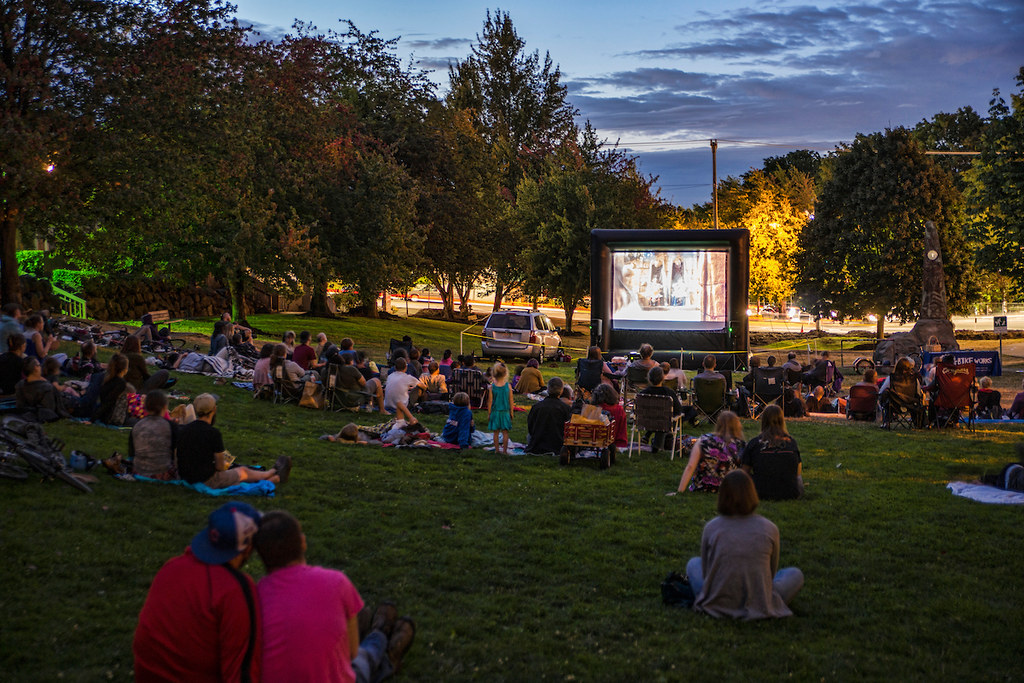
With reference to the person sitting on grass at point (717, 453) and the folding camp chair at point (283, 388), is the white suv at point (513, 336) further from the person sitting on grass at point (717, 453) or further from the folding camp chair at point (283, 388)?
the person sitting on grass at point (717, 453)

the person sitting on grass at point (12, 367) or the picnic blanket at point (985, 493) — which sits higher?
the person sitting on grass at point (12, 367)

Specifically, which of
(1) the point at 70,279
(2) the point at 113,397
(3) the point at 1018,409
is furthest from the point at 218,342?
(3) the point at 1018,409

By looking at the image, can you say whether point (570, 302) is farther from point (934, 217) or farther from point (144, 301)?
point (144, 301)

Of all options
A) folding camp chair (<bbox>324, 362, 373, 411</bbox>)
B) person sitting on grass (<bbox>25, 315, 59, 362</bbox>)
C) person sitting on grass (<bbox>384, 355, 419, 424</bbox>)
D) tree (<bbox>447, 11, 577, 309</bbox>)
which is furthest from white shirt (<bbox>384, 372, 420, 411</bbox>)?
tree (<bbox>447, 11, 577, 309</bbox>)

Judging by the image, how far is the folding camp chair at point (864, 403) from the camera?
16578mm

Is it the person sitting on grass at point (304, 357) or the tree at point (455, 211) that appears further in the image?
the tree at point (455, 211)

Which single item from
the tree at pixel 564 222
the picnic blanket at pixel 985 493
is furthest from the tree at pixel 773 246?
the picnic blanket at pixel 985 493

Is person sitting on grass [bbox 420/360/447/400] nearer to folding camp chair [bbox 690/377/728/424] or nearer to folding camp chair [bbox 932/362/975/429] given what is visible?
folding camp chair [bbox 690/377/728/424]

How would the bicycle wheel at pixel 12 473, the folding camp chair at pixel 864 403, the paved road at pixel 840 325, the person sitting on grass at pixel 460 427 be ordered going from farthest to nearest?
1. the paved road at pixel 840 325
2. the folding camp chair at pixel 864 403
3. the person sitting on grass at pixel 460 427
4. the bicycle wheel at pixel 12 473

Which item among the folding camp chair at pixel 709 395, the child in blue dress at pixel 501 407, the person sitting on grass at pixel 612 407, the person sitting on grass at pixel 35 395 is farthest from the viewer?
the folding camp chair at pixel 709 395

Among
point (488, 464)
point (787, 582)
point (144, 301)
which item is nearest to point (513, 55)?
point (144, 301)

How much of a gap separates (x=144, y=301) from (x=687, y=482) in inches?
1097

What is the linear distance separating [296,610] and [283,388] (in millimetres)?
11781

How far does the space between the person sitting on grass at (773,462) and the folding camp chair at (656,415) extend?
284 cm
